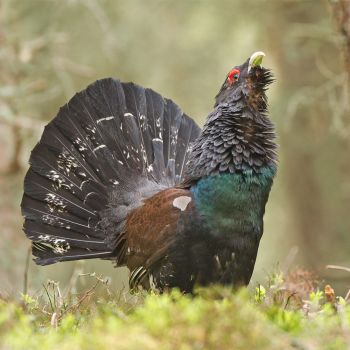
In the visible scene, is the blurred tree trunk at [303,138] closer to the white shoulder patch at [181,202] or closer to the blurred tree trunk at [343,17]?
the blurred tree trunk at [343,17]

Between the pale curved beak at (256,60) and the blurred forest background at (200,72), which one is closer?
the pale curved beak at (256,60)

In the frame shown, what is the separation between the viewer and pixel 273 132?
5.46 m

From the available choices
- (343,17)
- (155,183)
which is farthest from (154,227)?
(343,17)

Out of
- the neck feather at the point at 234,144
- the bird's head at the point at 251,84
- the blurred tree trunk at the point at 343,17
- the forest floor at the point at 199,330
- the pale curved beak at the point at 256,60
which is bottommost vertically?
the forest floor at the point at 199,330

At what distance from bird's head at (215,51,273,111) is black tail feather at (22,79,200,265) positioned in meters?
1.14

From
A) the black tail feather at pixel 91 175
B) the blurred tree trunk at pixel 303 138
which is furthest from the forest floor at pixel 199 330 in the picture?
the blurred tree trunk at pixel 303 138

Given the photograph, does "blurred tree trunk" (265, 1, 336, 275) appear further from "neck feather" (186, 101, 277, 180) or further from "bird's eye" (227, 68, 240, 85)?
"neck feather" (186, 101, 277, 180)

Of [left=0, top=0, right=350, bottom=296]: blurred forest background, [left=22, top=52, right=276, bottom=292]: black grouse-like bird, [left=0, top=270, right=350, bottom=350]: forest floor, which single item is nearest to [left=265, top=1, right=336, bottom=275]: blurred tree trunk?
[left=0, top=0, right=350, bottom=296]: blurred forest background

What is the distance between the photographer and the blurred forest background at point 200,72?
9.80m

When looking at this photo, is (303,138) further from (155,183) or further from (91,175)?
(91,175)

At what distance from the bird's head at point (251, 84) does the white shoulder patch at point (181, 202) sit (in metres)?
0.88

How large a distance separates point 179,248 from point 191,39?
545 inches

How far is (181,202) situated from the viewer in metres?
5.27

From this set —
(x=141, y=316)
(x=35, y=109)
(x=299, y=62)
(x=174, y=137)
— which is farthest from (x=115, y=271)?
(x=141, y=316)
